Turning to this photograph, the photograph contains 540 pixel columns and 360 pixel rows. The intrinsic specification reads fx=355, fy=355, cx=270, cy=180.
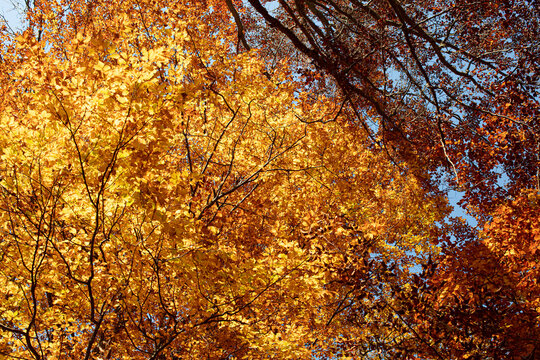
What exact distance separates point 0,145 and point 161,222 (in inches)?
95.5

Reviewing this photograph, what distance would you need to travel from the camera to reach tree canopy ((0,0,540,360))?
336cm

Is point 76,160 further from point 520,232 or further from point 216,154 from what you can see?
point 520,232

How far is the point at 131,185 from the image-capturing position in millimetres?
3346

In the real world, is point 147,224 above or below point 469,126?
below

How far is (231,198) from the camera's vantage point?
22.6 feet

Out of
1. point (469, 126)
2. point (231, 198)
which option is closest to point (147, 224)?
point (231, 198)

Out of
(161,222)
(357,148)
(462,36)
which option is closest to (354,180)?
(357,148)

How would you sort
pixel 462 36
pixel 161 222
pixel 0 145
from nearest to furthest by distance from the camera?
1. pixel 161 222
2. pixel 0 145
3. pixel 462 36

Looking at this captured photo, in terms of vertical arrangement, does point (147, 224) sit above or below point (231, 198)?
below

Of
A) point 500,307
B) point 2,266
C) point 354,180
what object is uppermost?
point 354,180

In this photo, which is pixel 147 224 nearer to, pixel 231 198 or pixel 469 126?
pixel 231 198

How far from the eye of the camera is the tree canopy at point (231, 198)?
3.36 meters

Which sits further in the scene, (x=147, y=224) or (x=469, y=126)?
(x=469, y=126)

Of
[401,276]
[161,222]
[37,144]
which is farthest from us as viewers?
[401,276]
